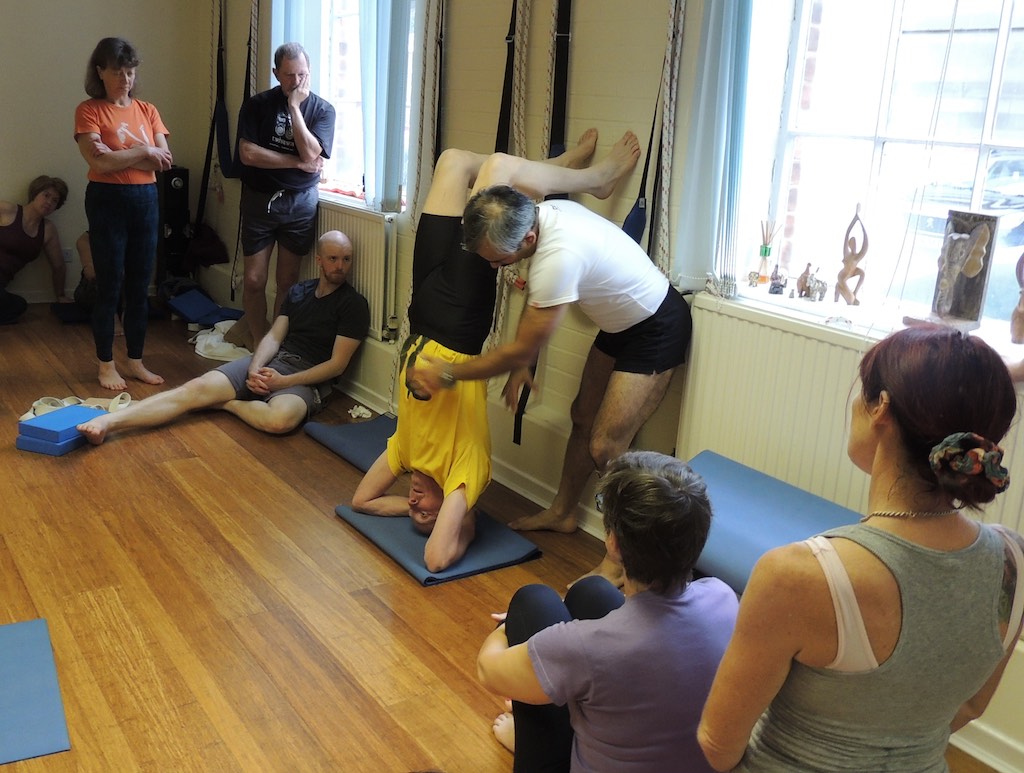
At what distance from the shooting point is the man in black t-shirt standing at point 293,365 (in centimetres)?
428

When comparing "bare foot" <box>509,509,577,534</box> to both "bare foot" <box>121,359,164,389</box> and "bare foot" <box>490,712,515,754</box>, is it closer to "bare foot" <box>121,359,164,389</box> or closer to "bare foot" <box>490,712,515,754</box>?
"bare foot" <box>490,712,515,754</box>

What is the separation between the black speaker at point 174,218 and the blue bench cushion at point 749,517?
4482 mm

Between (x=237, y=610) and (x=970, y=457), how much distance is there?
2.24 meters

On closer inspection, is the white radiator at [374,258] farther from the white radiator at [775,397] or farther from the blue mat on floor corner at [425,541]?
the white radiator at [775,397]

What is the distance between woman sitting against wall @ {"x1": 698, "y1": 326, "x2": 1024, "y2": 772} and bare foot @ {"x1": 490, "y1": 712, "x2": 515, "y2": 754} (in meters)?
1.12

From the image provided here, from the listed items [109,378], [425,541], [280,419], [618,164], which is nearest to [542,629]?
[425,541]

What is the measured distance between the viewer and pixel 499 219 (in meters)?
2.66

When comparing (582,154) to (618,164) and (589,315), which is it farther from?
(589,315)

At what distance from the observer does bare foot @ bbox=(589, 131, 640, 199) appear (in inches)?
129

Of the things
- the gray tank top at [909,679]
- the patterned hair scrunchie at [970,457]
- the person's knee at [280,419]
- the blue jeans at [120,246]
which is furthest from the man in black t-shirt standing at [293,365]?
the patterned hair scrunchie at [970,457]

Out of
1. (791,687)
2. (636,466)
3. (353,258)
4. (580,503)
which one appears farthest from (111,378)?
(791,687)

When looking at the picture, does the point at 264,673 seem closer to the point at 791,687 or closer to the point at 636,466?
the point at 636,466

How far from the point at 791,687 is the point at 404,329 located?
3361 mm

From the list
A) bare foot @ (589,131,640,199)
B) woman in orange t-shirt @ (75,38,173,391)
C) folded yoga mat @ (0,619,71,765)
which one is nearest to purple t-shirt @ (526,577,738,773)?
folded yoga mat @ (0,619,71,765)
